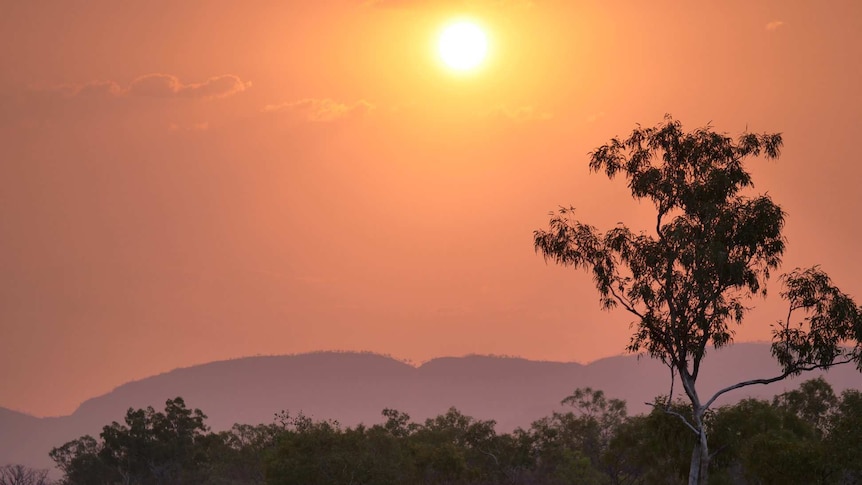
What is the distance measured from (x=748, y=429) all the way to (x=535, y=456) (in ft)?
185

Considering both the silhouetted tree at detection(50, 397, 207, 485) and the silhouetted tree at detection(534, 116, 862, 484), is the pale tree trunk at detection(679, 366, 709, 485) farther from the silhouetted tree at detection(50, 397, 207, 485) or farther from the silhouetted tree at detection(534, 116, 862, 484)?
the silhouetted tree at detection(50, 397, 207, 485)

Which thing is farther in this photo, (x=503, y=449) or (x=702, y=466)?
(x=503, y=449)

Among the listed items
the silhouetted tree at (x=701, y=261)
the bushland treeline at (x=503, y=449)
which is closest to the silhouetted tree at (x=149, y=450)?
the bushland treeline at (x=503, y=449)

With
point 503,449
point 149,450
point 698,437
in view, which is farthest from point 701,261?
point 149,450

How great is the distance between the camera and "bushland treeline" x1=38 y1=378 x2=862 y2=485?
5969 centimetres

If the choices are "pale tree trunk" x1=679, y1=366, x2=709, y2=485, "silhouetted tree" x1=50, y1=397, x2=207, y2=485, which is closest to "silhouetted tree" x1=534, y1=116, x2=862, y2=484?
"pale tree trunk" x1=679, y1=366, x2=709, y2=485

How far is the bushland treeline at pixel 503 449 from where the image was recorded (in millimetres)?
59688

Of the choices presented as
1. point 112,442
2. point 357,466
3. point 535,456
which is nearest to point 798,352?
point 357,466

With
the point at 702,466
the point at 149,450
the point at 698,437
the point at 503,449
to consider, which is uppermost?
the point at 149,450

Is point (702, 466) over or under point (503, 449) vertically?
under

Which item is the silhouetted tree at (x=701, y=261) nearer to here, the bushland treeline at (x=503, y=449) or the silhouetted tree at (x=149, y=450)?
the bushland treeline at (x=503, y=449)

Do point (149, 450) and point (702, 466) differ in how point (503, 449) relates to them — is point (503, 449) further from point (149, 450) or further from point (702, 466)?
point (702, 466)

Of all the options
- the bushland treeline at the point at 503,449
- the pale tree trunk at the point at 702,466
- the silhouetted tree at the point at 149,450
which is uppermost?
the silhouetted tree at the point at 149,450

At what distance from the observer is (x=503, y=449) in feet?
398
